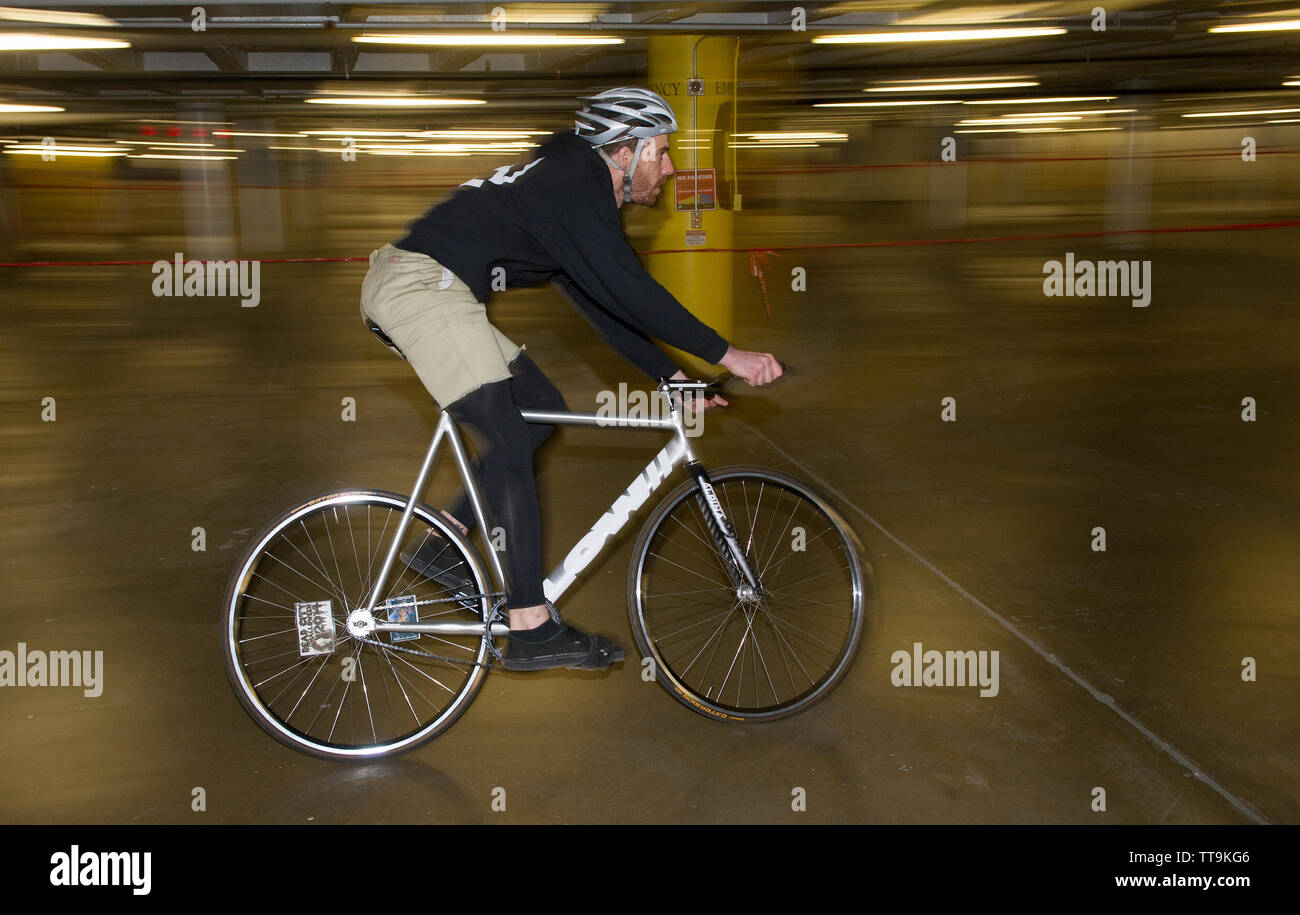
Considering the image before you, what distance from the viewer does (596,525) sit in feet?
11.3

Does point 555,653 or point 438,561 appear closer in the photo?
point 555,653

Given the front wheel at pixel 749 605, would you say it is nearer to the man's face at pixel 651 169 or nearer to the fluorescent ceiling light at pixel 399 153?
the man's face at pixel 651 169

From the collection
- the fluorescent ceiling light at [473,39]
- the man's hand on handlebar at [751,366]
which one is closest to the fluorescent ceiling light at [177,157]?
the fluorescent ceiling light at [473,39]

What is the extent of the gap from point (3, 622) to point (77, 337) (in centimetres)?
668

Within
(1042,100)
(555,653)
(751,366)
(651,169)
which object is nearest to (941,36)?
(651,169)

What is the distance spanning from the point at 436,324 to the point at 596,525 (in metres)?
0.76

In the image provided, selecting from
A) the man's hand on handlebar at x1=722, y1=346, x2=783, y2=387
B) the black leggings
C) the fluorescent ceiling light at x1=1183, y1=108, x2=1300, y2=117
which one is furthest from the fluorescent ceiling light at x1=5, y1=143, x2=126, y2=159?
the man's hand on handlebar at x1=722, y1=346, x2=783, y2=387

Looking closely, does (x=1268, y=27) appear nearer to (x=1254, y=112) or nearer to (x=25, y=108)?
(x=1254, y=112)

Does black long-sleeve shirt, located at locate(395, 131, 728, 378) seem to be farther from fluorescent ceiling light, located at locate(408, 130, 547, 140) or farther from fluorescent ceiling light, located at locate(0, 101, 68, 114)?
fluorescent ceiling light, located at locate(408, 130, 547, 140)

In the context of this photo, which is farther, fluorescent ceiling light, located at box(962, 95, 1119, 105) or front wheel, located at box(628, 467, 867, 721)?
fluorescent ceiling light, located at box(962, 95, 1119, 105)

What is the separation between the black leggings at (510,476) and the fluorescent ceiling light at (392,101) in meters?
14.0

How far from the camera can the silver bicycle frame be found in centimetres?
331

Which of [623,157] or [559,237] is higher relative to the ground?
[623,157]

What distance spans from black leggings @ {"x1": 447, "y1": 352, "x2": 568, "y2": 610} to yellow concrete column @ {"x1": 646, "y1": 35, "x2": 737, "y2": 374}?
16.4ft
